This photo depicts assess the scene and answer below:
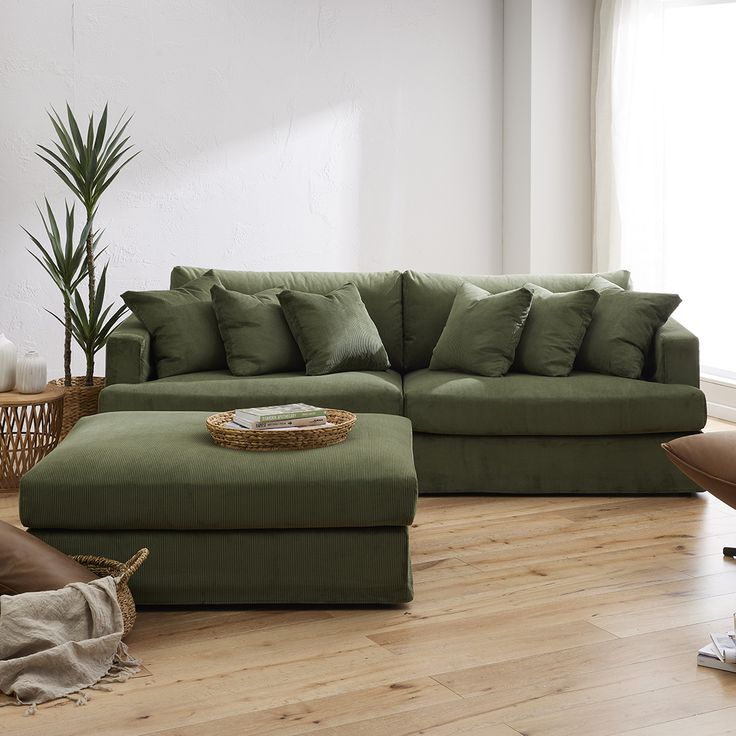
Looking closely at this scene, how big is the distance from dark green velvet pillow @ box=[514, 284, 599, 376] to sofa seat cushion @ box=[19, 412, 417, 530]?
1517 mm

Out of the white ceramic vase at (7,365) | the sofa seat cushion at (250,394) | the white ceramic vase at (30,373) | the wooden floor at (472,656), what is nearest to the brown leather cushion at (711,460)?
the wooden floor at (472,656)

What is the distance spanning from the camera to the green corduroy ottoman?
2.71m

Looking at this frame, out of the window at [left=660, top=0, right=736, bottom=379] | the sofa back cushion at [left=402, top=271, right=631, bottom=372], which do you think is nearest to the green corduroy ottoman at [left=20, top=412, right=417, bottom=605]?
the sofa back cushion at [left=402, top=271, right=631, bottom=372]

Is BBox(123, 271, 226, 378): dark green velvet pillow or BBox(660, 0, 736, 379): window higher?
BBox(660, 0, 736, 379): window

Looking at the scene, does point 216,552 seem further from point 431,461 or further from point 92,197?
point 92,197

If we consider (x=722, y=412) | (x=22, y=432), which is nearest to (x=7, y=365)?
(x=22, y=432)

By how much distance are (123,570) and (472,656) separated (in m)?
0.93

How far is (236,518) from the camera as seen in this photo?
272cm

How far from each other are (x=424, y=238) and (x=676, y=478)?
2793mm

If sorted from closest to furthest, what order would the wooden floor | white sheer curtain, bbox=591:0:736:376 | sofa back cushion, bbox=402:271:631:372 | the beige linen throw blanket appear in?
the wooden floor < the beige linen throw blanket < sofa back cushion, bbox=402:271:631:372 < white sheer curtain, bbox=591:0:736:376

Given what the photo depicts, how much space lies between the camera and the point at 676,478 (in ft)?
13.1

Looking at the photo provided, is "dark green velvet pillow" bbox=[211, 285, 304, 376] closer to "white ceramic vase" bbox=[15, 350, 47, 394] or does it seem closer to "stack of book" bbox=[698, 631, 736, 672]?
"white ceramic vase" bbox=[15, 350, 47, 394]

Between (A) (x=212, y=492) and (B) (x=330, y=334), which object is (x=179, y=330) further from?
(A) (x=212, y=492)

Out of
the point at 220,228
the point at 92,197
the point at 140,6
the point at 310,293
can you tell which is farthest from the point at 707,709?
the point at 140,6
